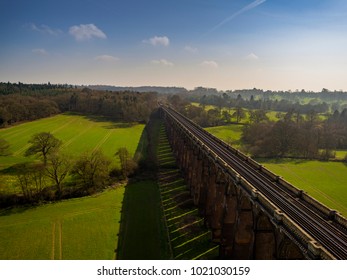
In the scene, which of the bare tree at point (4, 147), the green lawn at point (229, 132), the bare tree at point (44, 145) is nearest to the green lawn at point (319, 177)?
the green lawn at point (229, 132)

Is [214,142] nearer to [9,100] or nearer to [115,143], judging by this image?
[115,143]

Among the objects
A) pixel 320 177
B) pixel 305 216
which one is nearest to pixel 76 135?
pixel 320 177

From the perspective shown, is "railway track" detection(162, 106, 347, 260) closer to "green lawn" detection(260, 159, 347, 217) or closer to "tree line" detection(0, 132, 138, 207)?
"green lawn" detection(260, 159, 347, 217)

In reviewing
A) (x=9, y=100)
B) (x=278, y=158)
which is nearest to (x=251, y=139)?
(x=278, y=158)

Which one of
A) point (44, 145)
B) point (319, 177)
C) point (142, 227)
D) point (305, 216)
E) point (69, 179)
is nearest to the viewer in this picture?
point (305, 216)

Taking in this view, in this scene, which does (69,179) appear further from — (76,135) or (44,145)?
(76,135)
